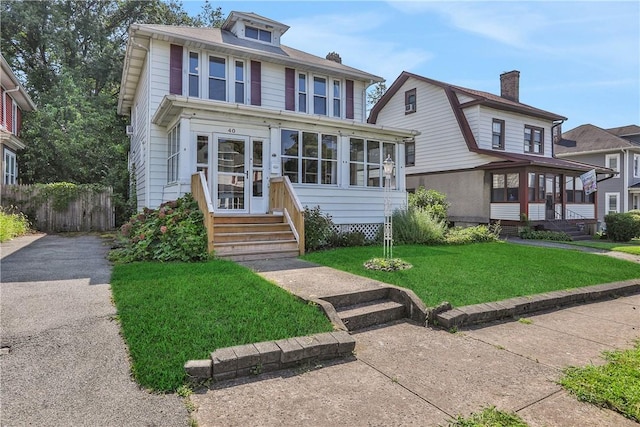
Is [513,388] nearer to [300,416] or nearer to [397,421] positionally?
[397,421]

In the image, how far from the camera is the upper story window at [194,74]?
11.8 meters

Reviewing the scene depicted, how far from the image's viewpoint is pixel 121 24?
2441cm

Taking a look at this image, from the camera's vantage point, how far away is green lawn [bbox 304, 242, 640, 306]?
5.69m

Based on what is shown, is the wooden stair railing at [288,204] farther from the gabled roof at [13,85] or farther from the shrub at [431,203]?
the gabled roof at [13,85]

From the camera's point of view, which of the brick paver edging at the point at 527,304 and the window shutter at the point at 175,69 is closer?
the brick paver edging at the point at 527,304

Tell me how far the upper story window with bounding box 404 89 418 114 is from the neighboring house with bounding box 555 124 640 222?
13.8 meters

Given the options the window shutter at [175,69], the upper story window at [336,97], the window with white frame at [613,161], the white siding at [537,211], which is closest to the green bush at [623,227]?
the white siding at [537,211]

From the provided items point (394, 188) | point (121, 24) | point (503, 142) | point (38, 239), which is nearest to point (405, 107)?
point (503, 142)

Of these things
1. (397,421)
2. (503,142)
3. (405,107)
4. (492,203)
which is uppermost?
(405,107)

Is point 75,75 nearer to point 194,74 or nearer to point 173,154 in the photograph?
point 194,74

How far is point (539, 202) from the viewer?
16844 mm

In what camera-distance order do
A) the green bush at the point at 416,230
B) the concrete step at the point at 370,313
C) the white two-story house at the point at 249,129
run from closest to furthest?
the concrete step at the point at 370,313 → the white two-story house at the point at 249,129 → the green bush at the point at 416,230

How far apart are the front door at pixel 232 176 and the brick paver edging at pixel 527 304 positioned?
689cm

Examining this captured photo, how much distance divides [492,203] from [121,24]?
998 inches
